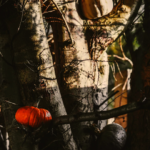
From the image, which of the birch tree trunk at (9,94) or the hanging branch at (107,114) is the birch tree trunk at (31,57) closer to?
the birch tree trunk at (9,94)

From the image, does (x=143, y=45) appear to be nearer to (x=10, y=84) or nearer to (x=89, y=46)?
(x=89, y=46)

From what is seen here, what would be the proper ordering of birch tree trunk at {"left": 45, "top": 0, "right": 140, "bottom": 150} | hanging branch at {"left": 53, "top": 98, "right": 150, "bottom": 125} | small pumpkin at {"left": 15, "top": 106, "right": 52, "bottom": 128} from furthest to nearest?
1. birch tree trunk at {"left": 45, "top": 0, "right": 140, "bottom": 150}
2. small pumpkin at {"left": 15, "top": 106, "right": 52, "bottom": 128}
3. hanging branch at {"left": 53, "top": 98, "right": 150, "bottom": 125}

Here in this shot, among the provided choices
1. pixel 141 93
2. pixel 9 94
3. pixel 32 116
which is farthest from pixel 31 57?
pixel 141 93

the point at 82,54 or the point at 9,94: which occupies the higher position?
the point at 82,54

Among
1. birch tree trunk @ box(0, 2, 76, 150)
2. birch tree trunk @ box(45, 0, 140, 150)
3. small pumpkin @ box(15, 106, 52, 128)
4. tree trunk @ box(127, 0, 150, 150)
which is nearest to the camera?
small pumpkin @ box(15, 106, 52, 128)

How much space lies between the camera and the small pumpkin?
118cm

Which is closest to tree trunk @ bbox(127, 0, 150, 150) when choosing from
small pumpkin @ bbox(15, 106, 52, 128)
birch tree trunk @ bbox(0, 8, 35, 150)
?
small pumpkin @ bbox(15, 106, 52, 128)

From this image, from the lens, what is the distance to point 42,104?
150cm

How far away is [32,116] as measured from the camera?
1180 mm

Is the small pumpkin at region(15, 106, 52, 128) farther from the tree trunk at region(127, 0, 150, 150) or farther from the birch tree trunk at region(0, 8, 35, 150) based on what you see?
the tree trunk at region(127, 0, 150, 150)

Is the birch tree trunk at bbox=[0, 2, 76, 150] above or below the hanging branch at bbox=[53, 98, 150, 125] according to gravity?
above

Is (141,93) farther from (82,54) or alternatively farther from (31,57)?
(31,57)

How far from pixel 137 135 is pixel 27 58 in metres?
1.55

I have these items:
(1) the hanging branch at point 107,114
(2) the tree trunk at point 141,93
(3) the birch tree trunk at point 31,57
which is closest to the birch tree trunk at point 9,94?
(3) the birch tree trunk at point 31,57
